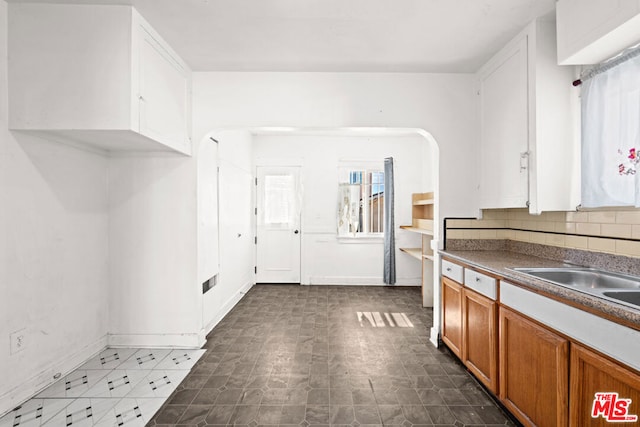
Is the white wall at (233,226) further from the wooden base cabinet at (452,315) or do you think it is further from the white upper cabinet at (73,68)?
the wooden base cabinet at (452,315)

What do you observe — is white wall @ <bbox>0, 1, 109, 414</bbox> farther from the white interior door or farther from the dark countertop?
the dark countertop

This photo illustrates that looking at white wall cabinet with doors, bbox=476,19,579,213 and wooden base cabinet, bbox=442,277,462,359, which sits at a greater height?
white wall cabinet with doors, bbox=476,19,579,213

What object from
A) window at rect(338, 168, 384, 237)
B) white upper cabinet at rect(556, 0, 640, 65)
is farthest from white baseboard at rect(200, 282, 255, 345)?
white upper cabinet at rect(556, 0, 640, 65)

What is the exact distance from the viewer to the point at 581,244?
2.05 metres

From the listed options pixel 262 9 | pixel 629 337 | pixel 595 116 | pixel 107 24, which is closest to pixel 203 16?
pixel 262 9

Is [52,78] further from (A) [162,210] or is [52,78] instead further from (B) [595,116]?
(B) [595,116]

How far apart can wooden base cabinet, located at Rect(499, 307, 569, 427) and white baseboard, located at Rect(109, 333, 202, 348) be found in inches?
99.5

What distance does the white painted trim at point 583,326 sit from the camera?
1097 millimetres

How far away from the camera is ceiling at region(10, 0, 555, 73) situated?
6.41 feet

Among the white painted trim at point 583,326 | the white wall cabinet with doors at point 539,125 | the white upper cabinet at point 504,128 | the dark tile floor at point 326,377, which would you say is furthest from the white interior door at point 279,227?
the white painted trim at point 583,326

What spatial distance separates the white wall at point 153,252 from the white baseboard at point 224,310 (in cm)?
17

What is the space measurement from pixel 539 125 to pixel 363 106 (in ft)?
4.63

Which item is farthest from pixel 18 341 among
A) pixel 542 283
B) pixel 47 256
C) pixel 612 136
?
pixel 612 136

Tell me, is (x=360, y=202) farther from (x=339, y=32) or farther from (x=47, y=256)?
(x=47, y=256)
